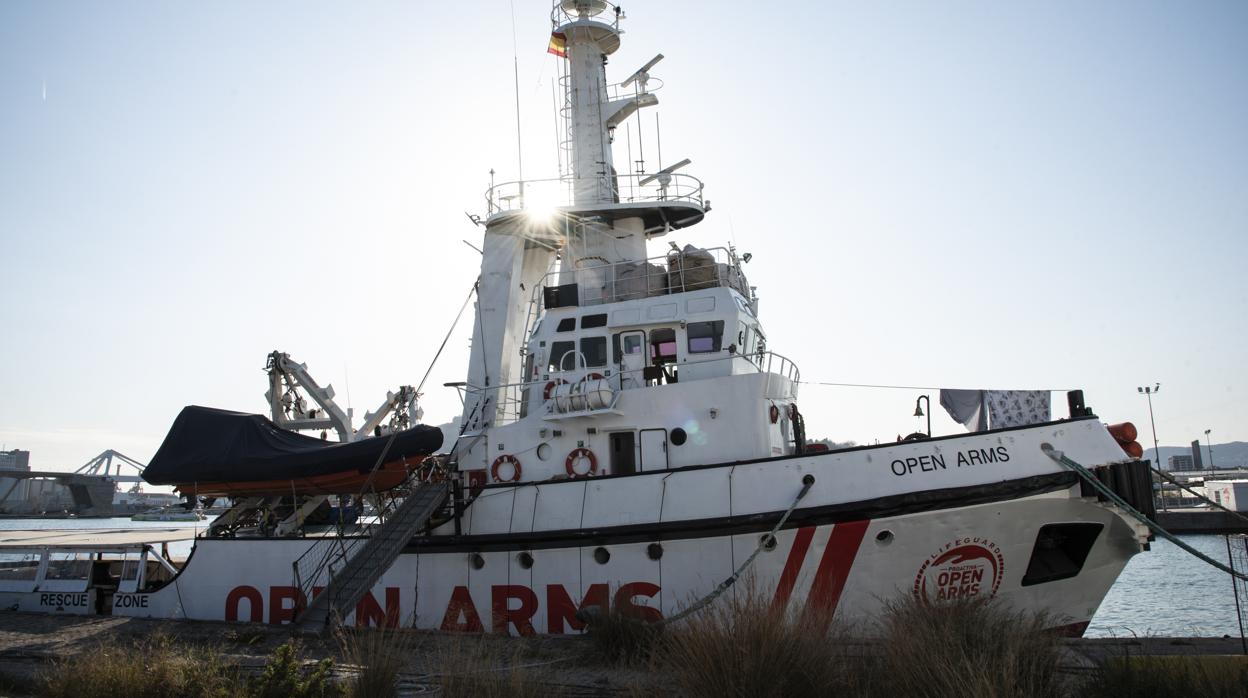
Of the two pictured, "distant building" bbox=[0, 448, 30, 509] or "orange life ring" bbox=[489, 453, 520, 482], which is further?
"distant building" bbox=[0, 448, 30, 509]

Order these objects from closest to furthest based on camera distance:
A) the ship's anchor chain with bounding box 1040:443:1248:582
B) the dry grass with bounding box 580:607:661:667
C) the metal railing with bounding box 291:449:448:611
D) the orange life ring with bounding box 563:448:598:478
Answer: the dry grass with bounding box 580:607:661:667
the ship's anchor chain with bounding box 1040:443:1248:582
the orange life ring with bounding box 563:448:598:478
the metal railing with bounding box 291:449:448:611

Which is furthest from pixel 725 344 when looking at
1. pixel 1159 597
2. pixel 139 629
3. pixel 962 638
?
pixel 1159 597

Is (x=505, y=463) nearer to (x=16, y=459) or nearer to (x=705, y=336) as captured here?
(x=705, y=336)

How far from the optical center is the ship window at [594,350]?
13.3 metres

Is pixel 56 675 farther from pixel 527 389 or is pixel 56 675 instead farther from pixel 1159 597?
pixel 1159 597

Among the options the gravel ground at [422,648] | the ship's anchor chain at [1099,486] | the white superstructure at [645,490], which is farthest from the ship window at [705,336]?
the gravel ground at [422,648]

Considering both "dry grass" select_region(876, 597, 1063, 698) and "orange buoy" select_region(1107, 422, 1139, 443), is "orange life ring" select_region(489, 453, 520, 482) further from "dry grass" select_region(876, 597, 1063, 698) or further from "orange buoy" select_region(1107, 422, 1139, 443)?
"orange buoy" select_region(1107, 422, 1139, 443)

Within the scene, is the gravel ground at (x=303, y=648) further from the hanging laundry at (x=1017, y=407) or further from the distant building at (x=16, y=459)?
the distant building at (x=16, y=459)

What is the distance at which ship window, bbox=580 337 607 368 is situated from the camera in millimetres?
13320

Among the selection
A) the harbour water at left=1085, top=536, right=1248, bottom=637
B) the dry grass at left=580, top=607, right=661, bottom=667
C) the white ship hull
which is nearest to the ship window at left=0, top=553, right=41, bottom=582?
the white ship hull

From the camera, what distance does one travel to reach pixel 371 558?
11867 mm

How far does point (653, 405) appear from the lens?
1221 centimetres

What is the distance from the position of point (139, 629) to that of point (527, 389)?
7.16m

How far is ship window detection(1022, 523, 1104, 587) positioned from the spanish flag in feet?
41.9
